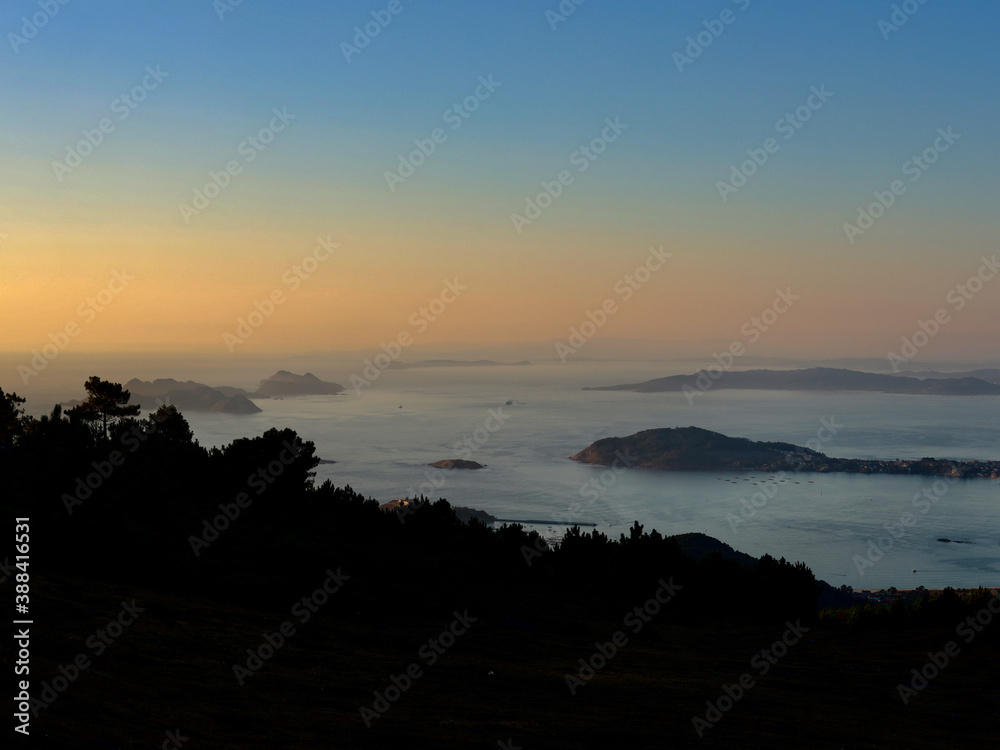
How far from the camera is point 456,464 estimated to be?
10975 cm

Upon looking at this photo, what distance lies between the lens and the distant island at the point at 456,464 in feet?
357

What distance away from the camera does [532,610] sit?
1683 cm

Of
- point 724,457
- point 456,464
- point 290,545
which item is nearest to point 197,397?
point 456,464

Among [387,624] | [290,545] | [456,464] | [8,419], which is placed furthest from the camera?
[456,464]

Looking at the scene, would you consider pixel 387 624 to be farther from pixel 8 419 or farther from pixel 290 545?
pixel 8 419

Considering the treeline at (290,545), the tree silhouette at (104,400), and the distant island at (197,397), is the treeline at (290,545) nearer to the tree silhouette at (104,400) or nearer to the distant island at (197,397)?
the tree silhouette at (104,400)

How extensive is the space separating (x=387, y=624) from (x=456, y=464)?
9626 centimetres

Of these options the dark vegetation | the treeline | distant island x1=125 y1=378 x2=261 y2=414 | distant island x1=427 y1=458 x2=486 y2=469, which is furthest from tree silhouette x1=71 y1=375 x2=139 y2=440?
distant island x1=125 y1=378 x2=261 y2=414

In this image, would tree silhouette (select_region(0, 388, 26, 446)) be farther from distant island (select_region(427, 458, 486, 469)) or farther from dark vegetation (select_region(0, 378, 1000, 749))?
distant island (select_region(427, 458, 486, 469))

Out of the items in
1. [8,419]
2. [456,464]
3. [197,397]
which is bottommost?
[8,419]

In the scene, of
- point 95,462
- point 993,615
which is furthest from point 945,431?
point 95,462

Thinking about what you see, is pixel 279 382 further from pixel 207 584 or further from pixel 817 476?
pixel 207 584

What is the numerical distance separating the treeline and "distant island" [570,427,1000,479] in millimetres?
105168

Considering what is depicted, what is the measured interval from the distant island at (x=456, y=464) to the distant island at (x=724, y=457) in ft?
77.0
